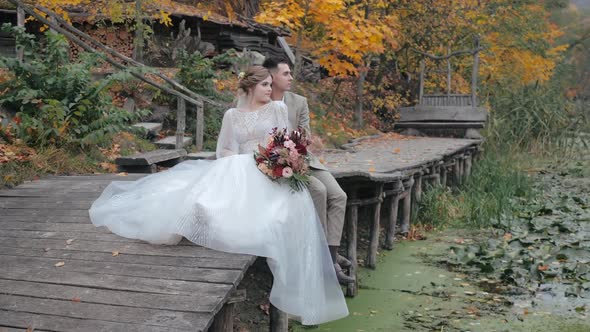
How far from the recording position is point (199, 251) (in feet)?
16.0

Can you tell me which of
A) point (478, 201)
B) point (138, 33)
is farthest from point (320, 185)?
point (138, 33)

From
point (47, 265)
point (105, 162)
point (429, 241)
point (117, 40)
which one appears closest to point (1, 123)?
point (105, 162)

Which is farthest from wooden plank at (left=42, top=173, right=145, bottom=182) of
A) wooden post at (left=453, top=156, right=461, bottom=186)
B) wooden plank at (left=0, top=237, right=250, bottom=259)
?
wooden post at (left=453, top=156, right=461, bottom=186)

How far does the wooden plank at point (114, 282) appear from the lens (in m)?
4.22

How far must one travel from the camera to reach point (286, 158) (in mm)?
5203

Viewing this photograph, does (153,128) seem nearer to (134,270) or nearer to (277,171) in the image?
(277,171)

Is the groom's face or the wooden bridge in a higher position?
the groom's face

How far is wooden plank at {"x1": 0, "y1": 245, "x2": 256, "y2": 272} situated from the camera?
4.61 metres

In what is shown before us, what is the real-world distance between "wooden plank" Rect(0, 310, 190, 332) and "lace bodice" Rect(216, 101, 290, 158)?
7.38 ft

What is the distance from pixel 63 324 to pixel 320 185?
2.47 meters

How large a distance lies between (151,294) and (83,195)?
294cm

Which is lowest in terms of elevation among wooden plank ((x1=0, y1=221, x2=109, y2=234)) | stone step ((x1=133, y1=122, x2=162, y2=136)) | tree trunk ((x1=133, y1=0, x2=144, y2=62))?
wooden plank ((x1=0, y1=221, x2=109, y2=234))

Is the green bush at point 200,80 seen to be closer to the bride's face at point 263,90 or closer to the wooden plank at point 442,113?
the bride's face at point 263,90

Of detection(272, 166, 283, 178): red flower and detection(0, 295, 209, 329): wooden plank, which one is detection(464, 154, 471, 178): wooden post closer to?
detection(272, 166, 283, 178): red flower
